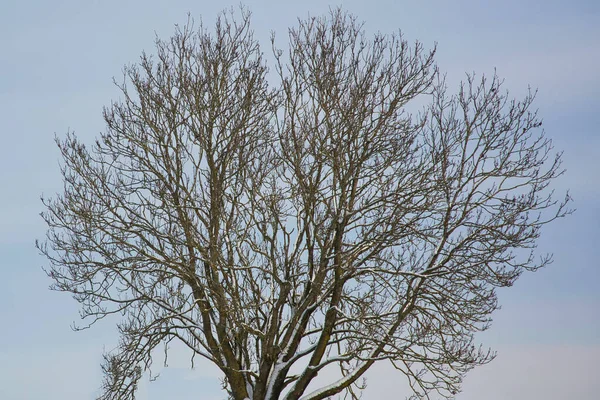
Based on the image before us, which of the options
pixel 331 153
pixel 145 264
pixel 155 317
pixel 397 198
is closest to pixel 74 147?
pixel 145 264

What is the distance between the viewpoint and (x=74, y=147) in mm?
13648

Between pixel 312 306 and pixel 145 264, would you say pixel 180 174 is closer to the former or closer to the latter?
pixel 145 264

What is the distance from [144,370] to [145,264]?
1.96m

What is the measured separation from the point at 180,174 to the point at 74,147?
6.66 feet

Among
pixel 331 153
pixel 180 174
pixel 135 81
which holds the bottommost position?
pixel 331 153

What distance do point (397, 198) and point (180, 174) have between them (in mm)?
4120

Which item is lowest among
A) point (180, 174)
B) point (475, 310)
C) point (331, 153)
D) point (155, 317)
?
point (475, 310)

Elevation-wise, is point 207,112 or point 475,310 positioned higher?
point 207,112

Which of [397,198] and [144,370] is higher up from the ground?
[397,198]

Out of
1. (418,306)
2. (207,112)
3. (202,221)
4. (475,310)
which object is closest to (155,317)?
(202,221)

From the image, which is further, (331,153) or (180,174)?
(180,174)

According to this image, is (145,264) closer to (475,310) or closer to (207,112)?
(207,112)

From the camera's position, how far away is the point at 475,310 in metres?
12.7

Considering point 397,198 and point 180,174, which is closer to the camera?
point 397,198
